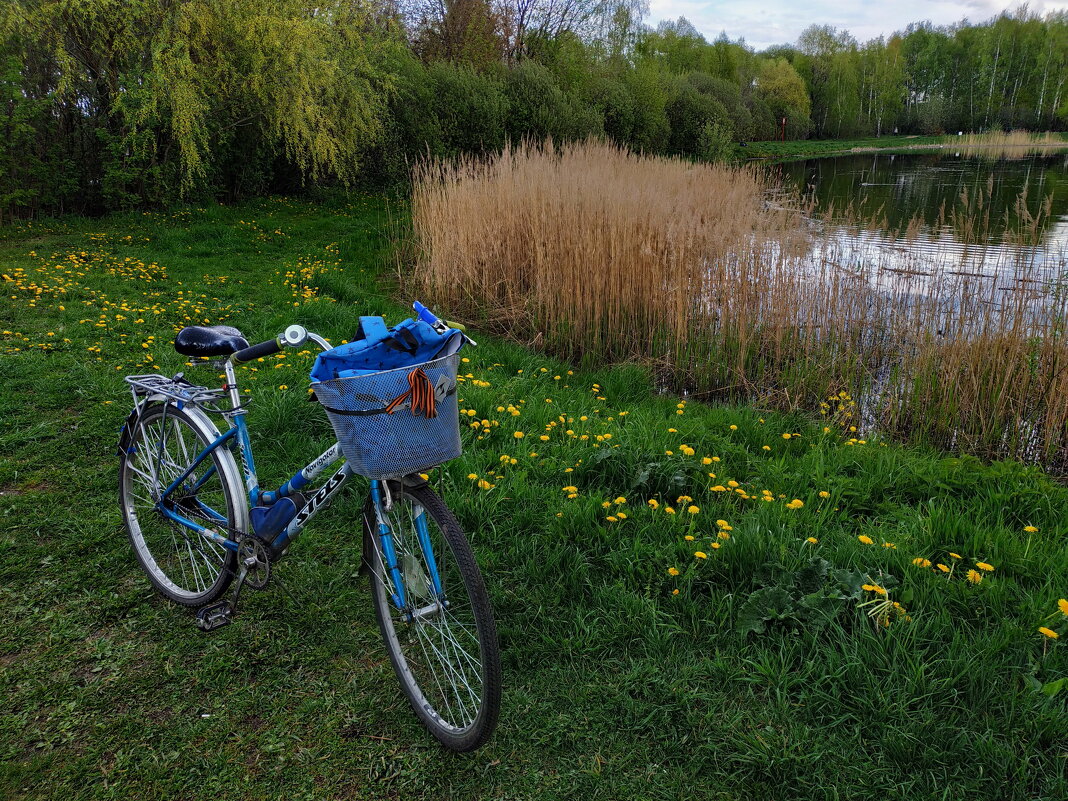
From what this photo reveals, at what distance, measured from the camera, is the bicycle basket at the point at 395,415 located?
5.80 ft

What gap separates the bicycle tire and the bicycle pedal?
54 millimetres

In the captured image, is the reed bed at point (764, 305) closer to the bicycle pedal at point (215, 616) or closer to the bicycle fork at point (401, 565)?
the bicycle fork at point (401, 565)

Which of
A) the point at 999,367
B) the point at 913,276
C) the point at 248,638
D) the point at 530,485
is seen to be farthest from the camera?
the point at 913,276

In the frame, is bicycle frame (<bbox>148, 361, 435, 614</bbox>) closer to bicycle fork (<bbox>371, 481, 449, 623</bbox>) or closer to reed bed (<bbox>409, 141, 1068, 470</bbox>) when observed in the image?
bicycle fork (<bbox>371, 481, 449, 623</bbox>)

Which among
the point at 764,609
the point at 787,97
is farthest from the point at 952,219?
the point at 787,97

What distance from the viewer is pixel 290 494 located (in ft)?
7.92

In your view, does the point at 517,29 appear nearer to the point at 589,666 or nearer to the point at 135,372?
the point at 135,372

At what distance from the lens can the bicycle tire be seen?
248 centimetres

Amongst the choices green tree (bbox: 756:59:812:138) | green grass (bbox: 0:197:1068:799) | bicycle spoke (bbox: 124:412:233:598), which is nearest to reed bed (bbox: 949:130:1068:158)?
green tree (bbox: 756:59:812:138)

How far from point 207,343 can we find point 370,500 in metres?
0.82

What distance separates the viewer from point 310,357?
5438 mm

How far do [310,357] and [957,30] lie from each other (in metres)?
93.1

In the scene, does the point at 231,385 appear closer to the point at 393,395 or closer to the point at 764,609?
the point at 393,395

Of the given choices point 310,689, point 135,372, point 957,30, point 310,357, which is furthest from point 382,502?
point 957,30
